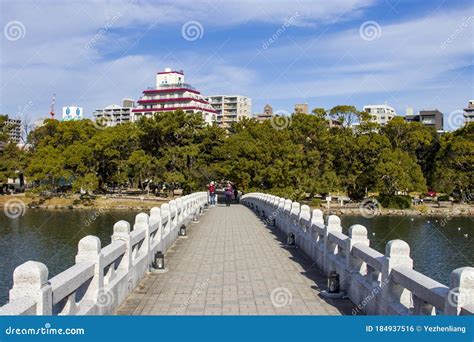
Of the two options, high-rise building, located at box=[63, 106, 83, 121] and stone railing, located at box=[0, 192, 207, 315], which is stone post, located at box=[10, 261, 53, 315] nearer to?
stone railing, located at box=[0, 192, 207, 315]

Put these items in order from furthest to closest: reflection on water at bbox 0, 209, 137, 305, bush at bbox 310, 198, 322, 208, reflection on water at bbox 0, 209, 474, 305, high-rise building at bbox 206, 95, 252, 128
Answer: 1. high-rise building at bbox 206, 95, 252, 128
2. bush at bbox 310, 198, 322, 208
3. reflection on water at bbox 0, 209, 474, 305
4. reflection on water at bbox 0, 209, 137, 305

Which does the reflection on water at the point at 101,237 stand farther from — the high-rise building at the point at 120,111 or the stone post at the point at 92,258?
the high-rise building at the point at 120,111

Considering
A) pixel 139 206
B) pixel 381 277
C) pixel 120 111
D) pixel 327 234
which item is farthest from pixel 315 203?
pixel 120 111

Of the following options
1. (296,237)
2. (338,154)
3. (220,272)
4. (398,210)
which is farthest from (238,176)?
(220,272)

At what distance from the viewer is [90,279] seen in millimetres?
6945

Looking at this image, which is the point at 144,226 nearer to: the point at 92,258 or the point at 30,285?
the point at 92,258

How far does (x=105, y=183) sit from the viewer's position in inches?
2616

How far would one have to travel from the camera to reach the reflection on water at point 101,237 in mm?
27984

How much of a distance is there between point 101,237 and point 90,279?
3170cm

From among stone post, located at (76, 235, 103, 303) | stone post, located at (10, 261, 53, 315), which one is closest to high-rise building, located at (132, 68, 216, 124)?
stone post, located at (76, 235, 103, 303)

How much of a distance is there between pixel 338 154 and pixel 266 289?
49.2m

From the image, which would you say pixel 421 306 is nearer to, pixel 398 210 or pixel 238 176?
pixel 238 176

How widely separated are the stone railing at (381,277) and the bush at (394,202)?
45791mm

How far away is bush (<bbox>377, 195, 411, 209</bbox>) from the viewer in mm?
57438
